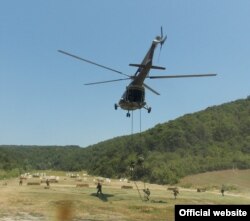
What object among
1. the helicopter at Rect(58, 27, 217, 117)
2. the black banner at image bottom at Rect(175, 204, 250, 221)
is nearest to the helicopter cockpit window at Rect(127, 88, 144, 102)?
the helicopter at Rect(58, 27, 217, 117)

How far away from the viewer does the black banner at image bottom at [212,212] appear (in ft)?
54.1

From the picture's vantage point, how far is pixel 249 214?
17.5 m

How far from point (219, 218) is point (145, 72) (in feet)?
55.9

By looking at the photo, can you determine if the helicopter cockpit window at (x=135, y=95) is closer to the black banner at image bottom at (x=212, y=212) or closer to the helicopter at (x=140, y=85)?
the helicopter at (x=140, y=85)

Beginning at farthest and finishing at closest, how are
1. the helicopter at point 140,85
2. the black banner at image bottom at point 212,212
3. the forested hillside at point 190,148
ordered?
1. the forested hillside at point 190,148
2. the helicopter at point 140,85
3. the black banner at image bottom at point 212,212

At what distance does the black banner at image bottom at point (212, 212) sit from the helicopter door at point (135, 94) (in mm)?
17093

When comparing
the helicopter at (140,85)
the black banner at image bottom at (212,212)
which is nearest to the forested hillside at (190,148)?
the helicopter at (140,85)

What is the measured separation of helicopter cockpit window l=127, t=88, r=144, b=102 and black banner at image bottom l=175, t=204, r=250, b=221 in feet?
56.1

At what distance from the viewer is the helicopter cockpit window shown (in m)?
34.0

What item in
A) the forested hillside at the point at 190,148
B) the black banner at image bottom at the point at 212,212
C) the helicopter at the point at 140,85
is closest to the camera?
the black banner at image bottom at the point at 212,212

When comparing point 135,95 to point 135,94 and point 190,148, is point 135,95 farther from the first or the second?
point 190,148

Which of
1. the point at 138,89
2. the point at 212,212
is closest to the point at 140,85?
the point at 138,89

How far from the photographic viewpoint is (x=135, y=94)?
34.2 metres

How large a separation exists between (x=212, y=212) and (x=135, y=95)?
17.8 metres
